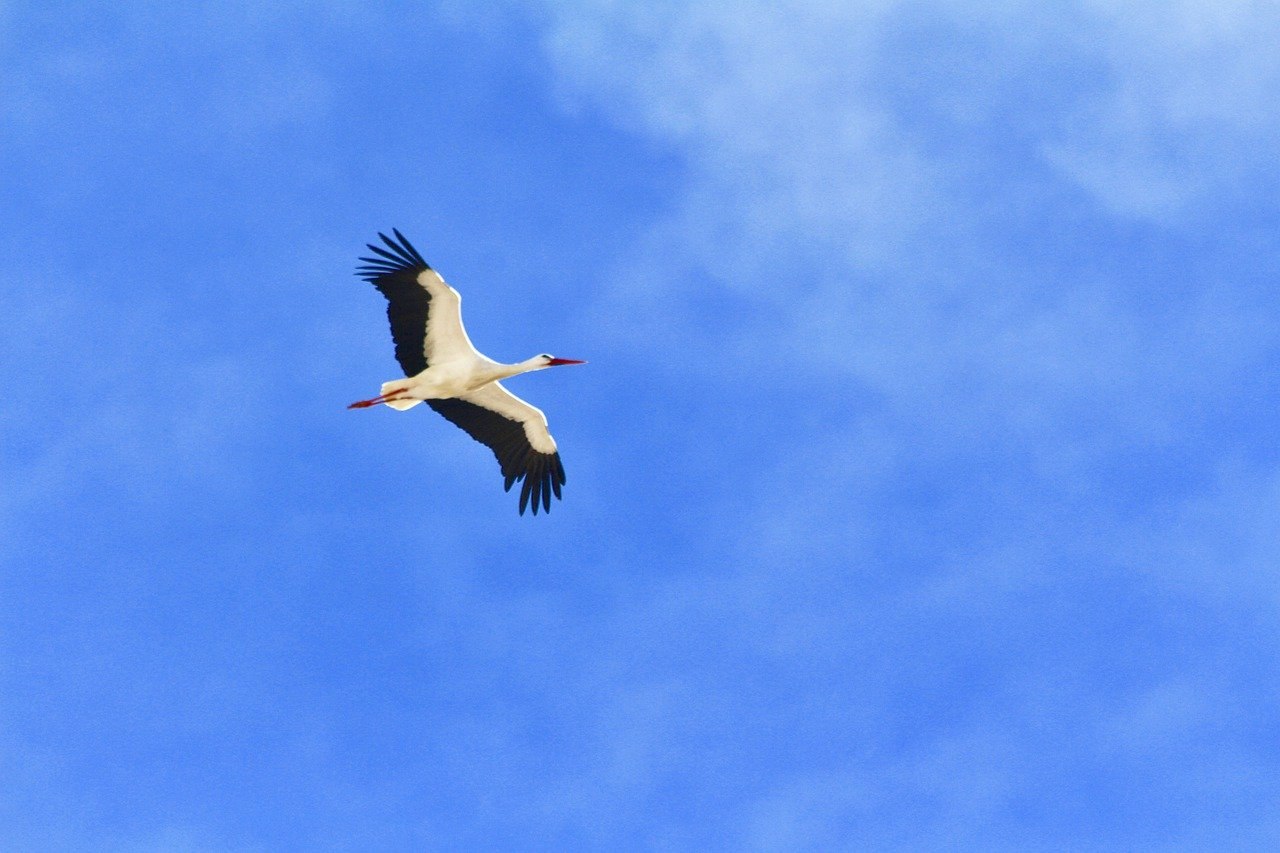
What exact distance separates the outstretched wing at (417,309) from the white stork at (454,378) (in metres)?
0.01

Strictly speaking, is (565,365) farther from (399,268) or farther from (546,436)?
(399,268)

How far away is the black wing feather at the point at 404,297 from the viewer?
25.0 m

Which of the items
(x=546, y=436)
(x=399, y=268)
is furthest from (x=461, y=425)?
(x=399, y=268)

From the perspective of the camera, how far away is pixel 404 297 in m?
25.2

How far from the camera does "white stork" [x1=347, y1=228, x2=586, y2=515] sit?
2516 cm

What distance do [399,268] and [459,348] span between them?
58.1 inches

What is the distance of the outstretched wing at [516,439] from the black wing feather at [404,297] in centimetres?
147

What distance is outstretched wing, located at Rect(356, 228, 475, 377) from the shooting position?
82.2ft

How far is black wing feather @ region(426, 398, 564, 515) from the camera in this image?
27.0 m

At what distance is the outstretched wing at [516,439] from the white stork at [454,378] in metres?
0.02

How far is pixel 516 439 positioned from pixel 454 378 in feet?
6.11

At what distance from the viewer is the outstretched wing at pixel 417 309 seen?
82.2ft

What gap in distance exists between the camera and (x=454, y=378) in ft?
84.5

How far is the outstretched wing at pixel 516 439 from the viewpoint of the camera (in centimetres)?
2702
